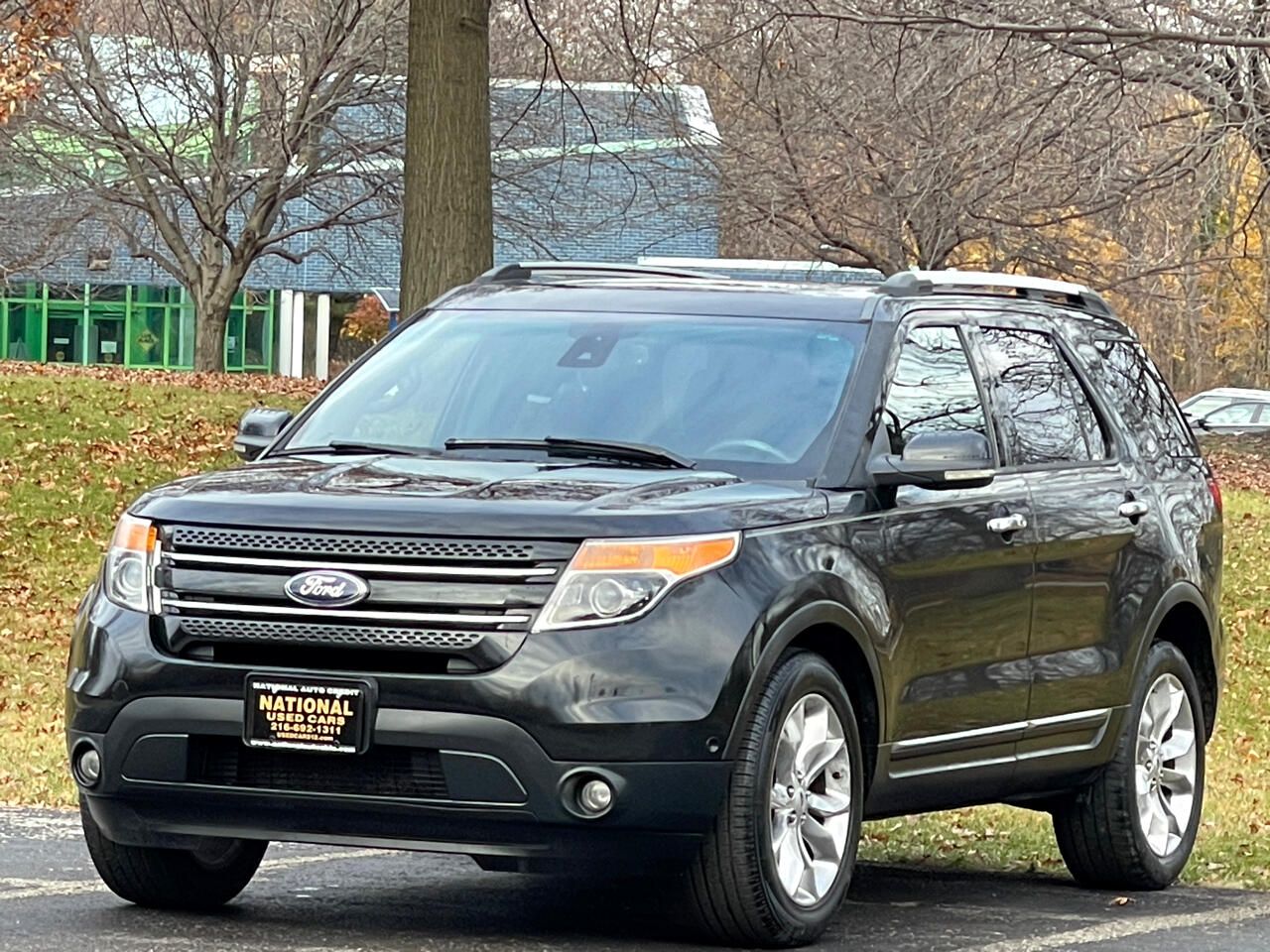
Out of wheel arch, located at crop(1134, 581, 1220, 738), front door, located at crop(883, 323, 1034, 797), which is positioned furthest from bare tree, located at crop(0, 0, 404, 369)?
front door, located at crop(883, 323, 1034, 797)

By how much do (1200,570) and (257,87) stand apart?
32194 mm

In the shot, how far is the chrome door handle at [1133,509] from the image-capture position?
28.9 ft

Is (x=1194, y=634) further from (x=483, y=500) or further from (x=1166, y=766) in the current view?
(x=483, y=500)

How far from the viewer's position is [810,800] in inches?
280

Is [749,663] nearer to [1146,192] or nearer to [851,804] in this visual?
[851,804]

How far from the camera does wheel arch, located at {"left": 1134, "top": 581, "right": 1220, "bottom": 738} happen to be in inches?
354

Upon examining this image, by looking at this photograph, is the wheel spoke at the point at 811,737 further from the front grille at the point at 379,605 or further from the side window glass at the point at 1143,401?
the side window glass at the point at 1143,401

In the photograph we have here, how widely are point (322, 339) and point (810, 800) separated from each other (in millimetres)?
63621

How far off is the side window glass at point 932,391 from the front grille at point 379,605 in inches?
66.2

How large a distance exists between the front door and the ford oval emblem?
5.33 feet

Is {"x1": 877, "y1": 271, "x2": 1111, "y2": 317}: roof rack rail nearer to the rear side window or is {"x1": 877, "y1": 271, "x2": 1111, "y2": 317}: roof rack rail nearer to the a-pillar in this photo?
the rear side window

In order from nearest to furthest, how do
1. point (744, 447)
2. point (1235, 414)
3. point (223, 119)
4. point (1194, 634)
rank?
point (744, 447)
point (1194, 634)
point (223, 119)
point (1235, 414)

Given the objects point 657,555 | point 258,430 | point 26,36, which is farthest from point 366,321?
point 657,555

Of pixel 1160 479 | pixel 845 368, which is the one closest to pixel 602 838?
pixel 845 368
